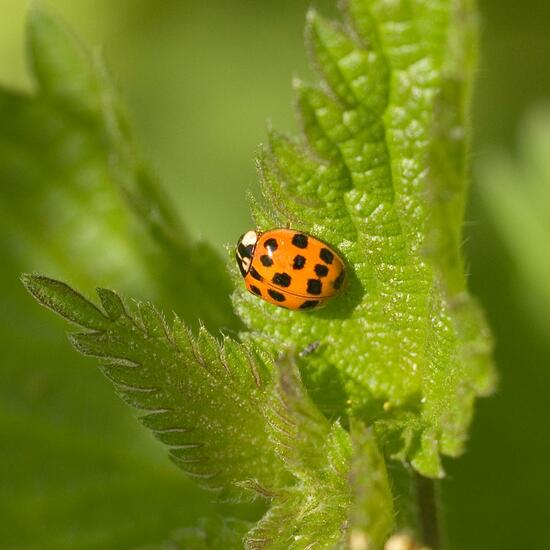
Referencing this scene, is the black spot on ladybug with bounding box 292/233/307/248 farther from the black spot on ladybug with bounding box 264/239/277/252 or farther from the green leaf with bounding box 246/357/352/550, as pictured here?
the green leaf with bounding box 246/357/352/550

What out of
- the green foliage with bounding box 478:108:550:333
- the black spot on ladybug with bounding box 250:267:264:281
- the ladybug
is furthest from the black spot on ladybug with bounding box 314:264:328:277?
the green foliage with bounding box 478:108:550:333

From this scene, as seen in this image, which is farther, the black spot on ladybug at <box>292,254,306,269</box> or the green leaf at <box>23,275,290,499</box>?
the black spot on ladybug at <box>292,254,306,269</box>

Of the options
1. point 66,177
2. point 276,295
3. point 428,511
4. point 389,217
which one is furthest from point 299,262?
point 66,177

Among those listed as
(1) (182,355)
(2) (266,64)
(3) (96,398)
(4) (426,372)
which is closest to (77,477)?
(3) (96,398)

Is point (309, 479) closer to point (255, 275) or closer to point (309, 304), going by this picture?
point (309, 304)

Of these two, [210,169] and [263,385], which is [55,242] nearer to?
[263,385]

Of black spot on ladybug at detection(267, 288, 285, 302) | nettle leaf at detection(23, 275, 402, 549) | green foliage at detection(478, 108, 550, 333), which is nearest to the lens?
nettle leaf at detection(23, 275, 402, 549)
